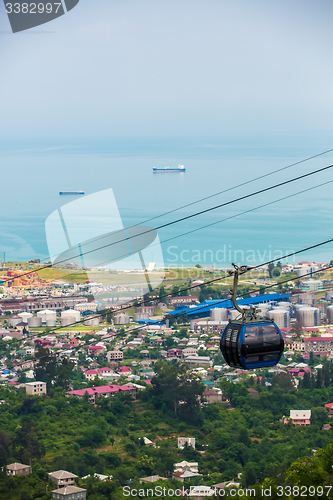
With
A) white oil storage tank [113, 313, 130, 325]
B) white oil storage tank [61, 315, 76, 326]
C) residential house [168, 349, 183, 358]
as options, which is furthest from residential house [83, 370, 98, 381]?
white oil storage tank [113, 313, 130, 325]

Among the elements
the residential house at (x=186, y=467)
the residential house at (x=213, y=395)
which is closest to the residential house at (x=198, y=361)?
the residential house at (x=213, y=395)

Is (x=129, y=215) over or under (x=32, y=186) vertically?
under

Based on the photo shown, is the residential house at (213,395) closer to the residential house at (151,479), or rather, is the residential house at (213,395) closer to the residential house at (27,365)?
the residential house at (151,479)

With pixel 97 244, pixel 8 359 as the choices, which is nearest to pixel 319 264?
pixel 97 244

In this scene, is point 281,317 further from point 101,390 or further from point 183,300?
point 101,390

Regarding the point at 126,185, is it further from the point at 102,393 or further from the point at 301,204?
the point at 102,393

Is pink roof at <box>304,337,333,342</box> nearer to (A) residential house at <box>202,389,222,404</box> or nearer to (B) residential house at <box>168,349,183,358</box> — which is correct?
(B) residential house at <box>168,349,183,358</box>
